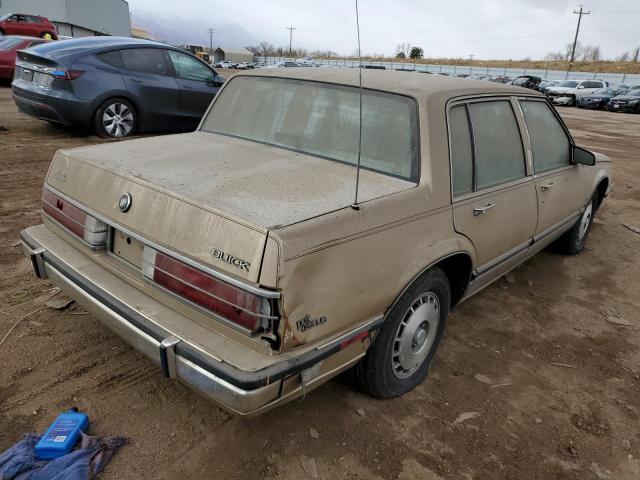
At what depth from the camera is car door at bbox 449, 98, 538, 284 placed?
2783 mm

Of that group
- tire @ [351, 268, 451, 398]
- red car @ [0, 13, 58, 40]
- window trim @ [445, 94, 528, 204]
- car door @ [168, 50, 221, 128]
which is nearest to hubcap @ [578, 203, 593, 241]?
window trim @ [445, 94, 528, 204]

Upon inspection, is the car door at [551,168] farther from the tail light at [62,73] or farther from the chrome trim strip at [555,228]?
the tail light at [62,73]

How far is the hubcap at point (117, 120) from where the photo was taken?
300 inches

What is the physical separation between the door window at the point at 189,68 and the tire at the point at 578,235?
6.26m

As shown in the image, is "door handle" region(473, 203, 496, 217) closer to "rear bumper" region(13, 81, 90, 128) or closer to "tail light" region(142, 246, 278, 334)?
"tail light" region(142, 246, 278, 334)

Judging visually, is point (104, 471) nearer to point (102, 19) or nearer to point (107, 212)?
point (107, 212)

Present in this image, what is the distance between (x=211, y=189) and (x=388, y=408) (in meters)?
1.49

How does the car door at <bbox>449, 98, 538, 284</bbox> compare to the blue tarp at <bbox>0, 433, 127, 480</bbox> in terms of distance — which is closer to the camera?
the blue tarp at <bbox>0, 433, 127, 480</bbox>

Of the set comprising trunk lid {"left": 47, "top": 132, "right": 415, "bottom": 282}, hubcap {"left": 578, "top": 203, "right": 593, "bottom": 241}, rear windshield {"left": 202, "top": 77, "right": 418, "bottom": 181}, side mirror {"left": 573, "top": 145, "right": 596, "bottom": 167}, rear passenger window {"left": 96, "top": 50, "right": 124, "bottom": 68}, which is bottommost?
hubcap {"left": 578, "top": 203, "right": 593, "bottom": 241}

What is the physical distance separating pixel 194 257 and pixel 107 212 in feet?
2.20

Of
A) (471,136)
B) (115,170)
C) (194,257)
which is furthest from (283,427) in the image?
(471,136)

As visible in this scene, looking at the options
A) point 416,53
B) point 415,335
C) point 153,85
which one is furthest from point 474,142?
point 416,53

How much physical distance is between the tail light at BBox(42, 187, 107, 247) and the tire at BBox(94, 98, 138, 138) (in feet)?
17.1

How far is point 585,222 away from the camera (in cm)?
509
